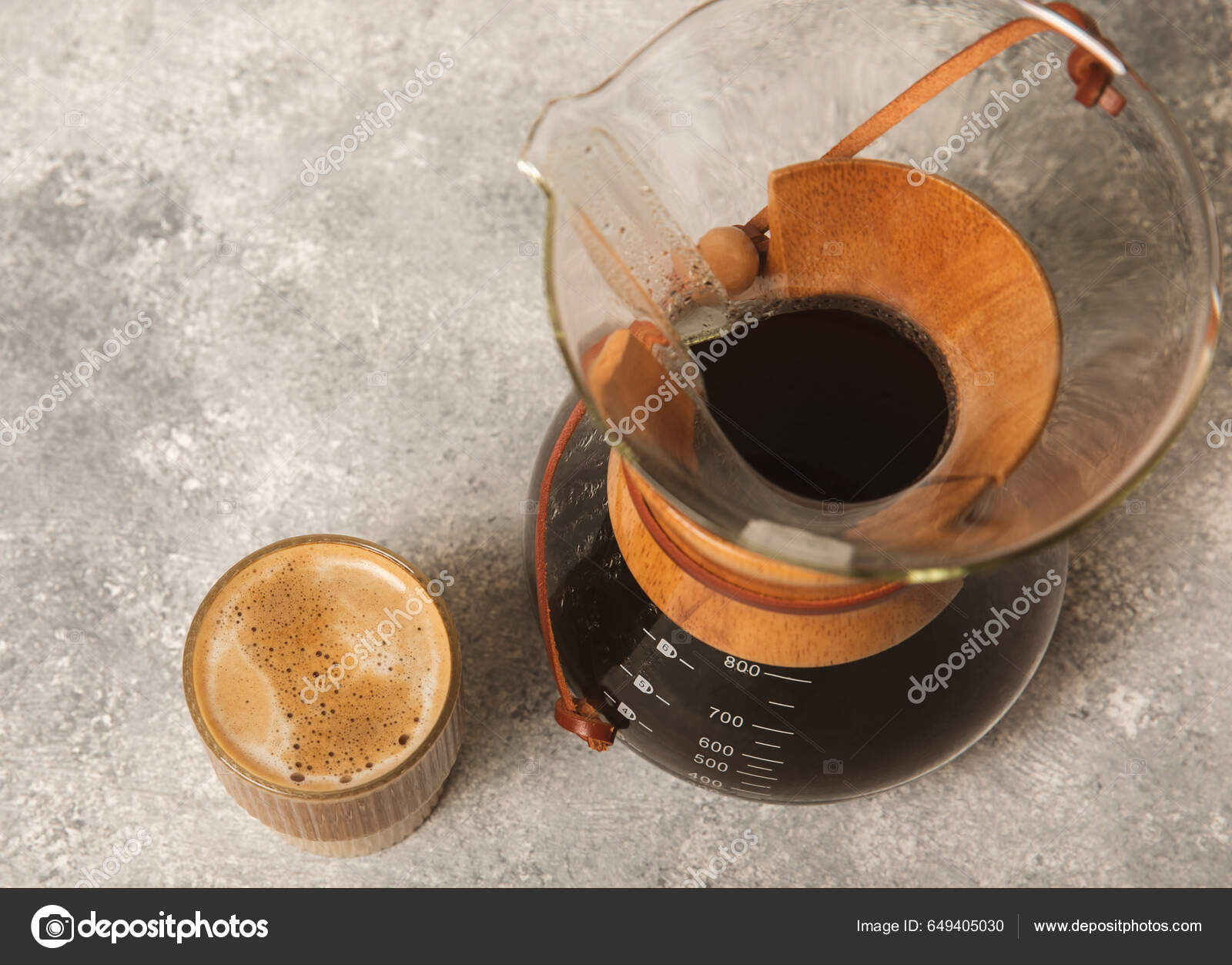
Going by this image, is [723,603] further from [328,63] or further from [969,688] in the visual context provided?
[328,63]

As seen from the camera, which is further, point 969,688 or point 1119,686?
point 1119,686

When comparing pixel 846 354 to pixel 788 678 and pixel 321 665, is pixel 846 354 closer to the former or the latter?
pixel 788 678

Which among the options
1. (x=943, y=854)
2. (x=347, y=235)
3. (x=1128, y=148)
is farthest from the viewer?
(x=347, y=235)

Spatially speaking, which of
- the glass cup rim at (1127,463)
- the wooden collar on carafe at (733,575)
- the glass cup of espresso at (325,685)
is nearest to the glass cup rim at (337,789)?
the glass cup of espresso at (325,685)

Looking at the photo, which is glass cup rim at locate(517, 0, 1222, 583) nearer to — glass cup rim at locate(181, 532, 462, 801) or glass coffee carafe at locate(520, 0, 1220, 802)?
glass coffee carafe at locate(520, 0, 1220, 802)

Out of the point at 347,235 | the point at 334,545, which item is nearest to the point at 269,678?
the point at 334,545
